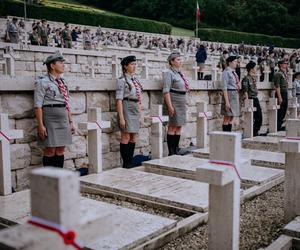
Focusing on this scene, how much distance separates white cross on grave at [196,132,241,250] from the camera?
264cm

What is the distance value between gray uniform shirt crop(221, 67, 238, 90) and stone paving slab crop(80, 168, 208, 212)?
342 cm

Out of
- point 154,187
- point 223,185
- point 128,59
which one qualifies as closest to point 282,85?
point 128,59

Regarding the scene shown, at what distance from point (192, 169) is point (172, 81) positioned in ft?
5.78

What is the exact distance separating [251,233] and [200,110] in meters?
3.62

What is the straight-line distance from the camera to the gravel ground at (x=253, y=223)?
3.43 m

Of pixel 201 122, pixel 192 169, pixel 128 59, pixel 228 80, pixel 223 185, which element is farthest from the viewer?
pixel 228 80

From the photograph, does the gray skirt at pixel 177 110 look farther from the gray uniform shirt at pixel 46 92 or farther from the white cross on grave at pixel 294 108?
the white cross on grave at pixel 294 108

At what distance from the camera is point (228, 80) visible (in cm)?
812

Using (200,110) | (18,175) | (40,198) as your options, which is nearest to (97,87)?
(18,175)

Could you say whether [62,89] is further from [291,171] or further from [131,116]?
[291,171]

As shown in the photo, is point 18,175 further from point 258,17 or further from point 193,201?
point 258,17

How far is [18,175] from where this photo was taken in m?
4.98

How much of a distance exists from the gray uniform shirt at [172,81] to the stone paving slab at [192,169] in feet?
3.77

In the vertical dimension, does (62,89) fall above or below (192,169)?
above
